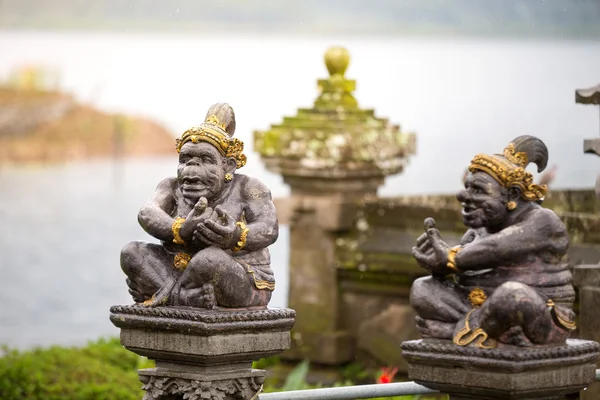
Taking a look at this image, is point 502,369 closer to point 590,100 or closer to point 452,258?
point 452,258

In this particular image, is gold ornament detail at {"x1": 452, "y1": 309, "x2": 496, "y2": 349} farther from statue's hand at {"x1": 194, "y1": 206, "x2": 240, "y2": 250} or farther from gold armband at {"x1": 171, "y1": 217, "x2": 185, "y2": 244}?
gold armband at {"x1": 171, "y1": 217, "x2": 185, "y2": 244}

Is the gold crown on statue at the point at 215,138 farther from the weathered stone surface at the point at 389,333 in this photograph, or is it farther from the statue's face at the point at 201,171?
the weathered stone surface at the point at 389,333

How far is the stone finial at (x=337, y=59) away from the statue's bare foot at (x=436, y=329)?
5.90m

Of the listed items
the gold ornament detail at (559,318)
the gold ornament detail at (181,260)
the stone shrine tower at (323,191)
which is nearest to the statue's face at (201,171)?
the gold ornament detail at (181,260)

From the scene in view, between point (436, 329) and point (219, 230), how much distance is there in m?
1.18

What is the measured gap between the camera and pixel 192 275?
8.52 metres

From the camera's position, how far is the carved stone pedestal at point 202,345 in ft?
27.7

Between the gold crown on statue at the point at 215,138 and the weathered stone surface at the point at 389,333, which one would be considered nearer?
the gold crown on statue at the point at 215,138

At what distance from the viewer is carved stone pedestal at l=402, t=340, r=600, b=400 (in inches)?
322

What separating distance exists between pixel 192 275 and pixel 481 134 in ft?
39.5

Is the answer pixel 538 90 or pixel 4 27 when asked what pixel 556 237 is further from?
pixel 4 27

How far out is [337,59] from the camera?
14195mm

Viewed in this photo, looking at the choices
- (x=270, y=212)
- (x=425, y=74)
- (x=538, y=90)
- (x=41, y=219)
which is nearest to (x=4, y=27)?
(x=41, y=219)

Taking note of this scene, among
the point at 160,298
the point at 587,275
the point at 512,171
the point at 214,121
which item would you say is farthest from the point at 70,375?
the point at 512,171
